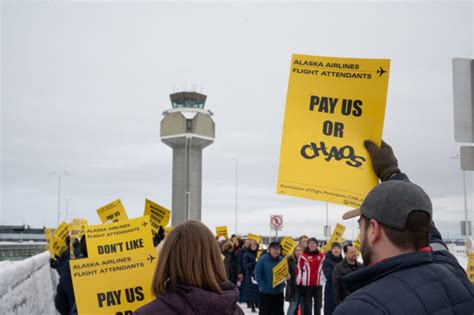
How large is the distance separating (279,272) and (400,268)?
9563 millimetres

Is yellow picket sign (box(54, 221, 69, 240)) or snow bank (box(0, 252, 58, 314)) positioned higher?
yellow picket sign (box(54, 221, 69, 240))

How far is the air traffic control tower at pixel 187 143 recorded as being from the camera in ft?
233

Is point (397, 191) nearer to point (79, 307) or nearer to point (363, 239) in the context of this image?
point (363, 239)

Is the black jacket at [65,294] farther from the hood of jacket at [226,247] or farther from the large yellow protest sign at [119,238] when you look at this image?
the hood of jacket at [226,247]

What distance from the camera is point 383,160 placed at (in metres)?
3.91

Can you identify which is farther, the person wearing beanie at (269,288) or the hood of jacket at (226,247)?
the hood of jacket at (226,247)

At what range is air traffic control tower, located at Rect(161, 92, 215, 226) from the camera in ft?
233

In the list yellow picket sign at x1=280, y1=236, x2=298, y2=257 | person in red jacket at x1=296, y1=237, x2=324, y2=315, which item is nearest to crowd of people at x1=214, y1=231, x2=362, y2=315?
person in red jacket at x1=296, y1=237, x2=324, y2=315

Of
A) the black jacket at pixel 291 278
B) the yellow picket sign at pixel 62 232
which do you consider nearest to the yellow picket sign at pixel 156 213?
the yellow picket sign at pixel 62 232

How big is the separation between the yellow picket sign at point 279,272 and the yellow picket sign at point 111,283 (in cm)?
691

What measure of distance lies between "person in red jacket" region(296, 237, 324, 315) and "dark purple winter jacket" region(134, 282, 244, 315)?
9724 millimetres

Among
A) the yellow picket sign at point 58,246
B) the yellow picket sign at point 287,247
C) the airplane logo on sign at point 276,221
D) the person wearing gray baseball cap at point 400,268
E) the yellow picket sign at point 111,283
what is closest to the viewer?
the person wearing gray baseball cap at point 400,268

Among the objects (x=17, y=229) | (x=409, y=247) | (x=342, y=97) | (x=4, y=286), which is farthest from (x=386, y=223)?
(x=17, y=229)

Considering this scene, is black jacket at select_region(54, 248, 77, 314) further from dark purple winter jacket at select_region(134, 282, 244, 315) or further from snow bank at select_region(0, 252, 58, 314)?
dark purple winter jacket at select_region(134, 282, 244, 315)
